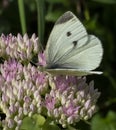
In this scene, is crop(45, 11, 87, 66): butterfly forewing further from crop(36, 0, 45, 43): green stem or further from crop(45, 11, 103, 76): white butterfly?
crop(36, 0, 45, 43): green stem

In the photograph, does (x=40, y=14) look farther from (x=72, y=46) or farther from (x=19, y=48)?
(x=72, y=46)

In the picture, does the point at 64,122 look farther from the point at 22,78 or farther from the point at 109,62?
the point at 109,62

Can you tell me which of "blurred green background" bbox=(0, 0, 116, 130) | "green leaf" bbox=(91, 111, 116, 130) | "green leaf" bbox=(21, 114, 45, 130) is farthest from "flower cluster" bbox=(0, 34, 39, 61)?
"blurred green background" bbox=(0, 0, 116, 130)

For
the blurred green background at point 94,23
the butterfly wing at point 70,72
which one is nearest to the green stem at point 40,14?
the butterfly wing at point 70,72

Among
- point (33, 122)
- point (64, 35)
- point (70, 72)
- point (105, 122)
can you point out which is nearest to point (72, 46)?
point (64, 35)

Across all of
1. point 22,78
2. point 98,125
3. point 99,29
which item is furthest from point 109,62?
point 22,78
